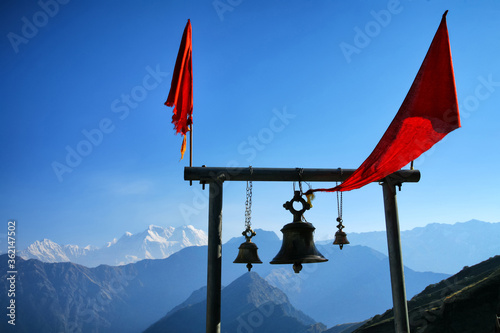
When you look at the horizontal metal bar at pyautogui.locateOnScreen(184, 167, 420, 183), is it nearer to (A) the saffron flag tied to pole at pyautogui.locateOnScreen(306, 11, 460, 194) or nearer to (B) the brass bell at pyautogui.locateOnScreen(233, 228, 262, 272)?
(A) the saffron flag tied to pole at pyautogui.locateOnScreen(306, 11, 460, 194)

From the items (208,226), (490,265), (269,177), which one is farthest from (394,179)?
(490,265)

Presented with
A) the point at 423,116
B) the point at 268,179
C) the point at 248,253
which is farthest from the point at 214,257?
the point at 423,116

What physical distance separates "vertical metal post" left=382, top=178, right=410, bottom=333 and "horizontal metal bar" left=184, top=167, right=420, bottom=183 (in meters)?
1.11

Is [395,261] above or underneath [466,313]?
above

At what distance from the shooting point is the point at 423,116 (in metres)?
6.30

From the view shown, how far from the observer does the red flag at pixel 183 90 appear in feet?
26.9

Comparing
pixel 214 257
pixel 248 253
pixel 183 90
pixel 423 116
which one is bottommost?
pixel 214 257

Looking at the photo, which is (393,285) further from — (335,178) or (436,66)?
(436,66)

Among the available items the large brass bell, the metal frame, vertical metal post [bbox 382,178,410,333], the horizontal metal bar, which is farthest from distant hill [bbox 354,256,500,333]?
the large brass bell

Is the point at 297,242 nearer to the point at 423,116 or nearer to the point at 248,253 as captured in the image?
the point at 248,253

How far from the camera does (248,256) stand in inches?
307

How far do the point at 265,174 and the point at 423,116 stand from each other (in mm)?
2963

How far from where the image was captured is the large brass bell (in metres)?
6.71

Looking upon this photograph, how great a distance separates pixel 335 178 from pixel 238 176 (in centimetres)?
192
